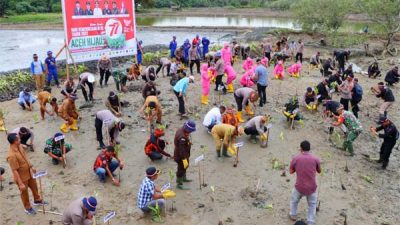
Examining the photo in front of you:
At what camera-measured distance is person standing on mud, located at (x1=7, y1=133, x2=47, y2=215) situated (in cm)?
667

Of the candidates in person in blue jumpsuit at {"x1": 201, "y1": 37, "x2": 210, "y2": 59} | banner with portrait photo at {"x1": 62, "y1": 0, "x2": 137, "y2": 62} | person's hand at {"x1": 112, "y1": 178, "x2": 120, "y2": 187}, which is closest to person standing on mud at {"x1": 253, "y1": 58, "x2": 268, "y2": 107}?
person's hand at {"x1": 112, "y1": 178, "x2": 120, "y2": 187}

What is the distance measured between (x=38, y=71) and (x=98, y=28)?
2841 millimetres

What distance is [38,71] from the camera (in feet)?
49.2

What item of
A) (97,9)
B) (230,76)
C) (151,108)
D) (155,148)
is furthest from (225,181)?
(97,9)

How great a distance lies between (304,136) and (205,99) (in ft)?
12.7

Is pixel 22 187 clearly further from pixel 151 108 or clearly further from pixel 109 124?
pixel 151 108

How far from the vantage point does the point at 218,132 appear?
931 cm

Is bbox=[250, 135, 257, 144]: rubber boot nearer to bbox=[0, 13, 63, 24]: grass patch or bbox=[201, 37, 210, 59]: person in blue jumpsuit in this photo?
bbox=[201, 37, 210, 59]: person in blue jumpsuit

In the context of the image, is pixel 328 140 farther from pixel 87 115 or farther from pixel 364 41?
pixel 364 41

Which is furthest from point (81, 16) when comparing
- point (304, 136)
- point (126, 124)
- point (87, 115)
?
point (304, 136)

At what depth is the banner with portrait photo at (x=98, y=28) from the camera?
14.6m

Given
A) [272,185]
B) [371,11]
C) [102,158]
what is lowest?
[272,185]

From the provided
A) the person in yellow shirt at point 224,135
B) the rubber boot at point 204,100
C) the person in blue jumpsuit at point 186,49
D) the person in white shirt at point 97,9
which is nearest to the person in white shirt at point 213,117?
the person in yellow shirt at point 224,135

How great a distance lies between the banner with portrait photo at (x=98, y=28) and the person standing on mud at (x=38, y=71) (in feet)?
4.51
